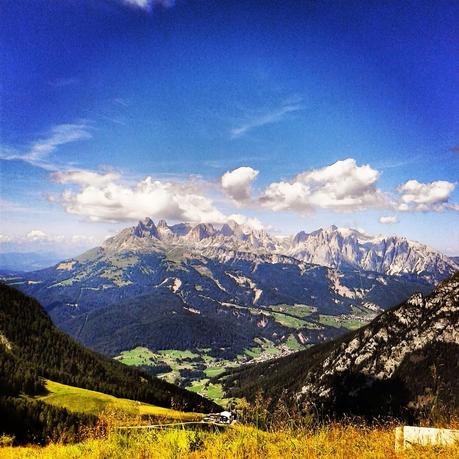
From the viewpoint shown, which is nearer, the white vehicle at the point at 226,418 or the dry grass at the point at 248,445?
the dry grass at the point at 248,445

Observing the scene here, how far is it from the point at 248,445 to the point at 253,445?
132mm

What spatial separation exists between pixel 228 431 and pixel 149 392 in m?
183

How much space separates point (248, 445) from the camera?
1101cm

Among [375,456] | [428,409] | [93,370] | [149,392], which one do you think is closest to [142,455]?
[375,456]

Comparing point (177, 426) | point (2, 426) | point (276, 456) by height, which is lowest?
point (2, 426)

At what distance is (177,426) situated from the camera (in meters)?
14.9

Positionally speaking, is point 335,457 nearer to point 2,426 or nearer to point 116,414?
point 116,414

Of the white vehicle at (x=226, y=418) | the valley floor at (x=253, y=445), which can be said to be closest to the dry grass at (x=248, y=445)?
the valley floor at (x=253, y=445)

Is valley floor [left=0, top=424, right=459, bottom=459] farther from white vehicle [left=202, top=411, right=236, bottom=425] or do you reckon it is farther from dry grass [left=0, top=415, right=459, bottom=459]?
white vehicle [left=202, top=411, right=236, bottom=425]

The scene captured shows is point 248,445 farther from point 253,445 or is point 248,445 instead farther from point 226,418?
point 226,418

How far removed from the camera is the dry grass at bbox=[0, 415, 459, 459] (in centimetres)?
1011

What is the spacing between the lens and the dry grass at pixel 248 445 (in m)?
10.1

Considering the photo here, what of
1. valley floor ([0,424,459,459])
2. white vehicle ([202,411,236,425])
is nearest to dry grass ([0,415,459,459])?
valley floor ([0,424,459,459])

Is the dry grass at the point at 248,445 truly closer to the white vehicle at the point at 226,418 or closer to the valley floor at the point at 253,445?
the valley floor at the point at 253,445
